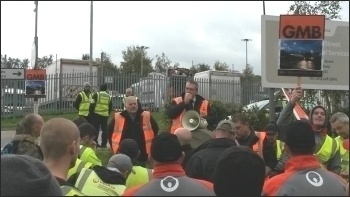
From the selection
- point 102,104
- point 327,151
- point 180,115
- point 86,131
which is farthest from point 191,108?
point 102,104

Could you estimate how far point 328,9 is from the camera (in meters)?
17.0

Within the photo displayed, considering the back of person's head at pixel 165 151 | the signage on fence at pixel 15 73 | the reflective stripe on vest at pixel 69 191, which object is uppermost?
the signage on fence at pixel 15 73

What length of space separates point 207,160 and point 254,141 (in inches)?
93.0

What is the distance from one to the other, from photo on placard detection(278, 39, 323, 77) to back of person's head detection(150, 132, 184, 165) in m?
4.08

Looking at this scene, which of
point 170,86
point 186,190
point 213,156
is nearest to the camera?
point 186,190

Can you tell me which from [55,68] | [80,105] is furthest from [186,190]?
[55,68]

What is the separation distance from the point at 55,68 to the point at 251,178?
29.3m

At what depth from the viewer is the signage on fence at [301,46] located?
792 cm

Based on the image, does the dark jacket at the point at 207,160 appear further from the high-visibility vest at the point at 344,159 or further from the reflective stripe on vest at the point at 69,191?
the reflective stripe on vest at the point at 69,191

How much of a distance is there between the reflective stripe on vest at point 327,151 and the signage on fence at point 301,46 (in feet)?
3.47

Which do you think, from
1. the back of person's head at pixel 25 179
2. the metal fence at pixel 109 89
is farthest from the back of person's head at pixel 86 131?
the metal fence at pixel 109 89

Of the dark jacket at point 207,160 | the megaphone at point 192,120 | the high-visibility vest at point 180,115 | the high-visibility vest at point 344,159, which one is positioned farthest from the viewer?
the high-visibility vest at point 180,115

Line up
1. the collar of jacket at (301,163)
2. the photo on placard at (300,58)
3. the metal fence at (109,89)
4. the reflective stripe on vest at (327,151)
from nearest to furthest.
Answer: the collar of jacket at (301,163) → the reflective stripe on vest at (327,151) → the photo on placard at (300,58) → the metal fence at (109,89)

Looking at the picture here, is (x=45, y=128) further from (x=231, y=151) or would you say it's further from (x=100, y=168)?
(x=231, y=151)
